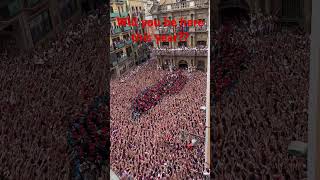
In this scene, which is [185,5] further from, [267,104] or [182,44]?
[267,104]

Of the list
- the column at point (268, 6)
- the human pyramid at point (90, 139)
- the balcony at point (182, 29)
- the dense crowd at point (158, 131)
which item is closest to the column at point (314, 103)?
the column at point (268, 6)

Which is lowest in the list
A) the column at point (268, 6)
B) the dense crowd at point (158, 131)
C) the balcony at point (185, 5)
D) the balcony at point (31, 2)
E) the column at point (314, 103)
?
the dense crowd at point (158, 131)

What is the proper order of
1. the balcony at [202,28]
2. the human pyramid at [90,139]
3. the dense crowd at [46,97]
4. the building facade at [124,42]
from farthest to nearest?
the building facade at [124,42] → the balcony at [202,28] → the human pyramid at [90,139] → the dense crowd at [46,97]

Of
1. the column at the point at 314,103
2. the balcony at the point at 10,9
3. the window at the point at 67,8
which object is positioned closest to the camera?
the column at the point at 314,103

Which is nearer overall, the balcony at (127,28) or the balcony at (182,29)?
the balcony at (182,29)

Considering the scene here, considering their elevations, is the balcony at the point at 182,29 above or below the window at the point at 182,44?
above

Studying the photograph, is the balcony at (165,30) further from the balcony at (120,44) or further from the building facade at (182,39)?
the balcony at (120,44)

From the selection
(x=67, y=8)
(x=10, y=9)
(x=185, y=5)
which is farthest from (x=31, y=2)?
(x=185, y=5)
